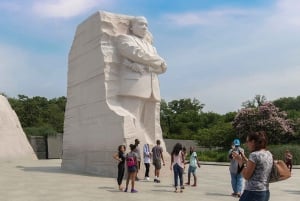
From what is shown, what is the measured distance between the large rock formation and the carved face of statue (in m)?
11.6

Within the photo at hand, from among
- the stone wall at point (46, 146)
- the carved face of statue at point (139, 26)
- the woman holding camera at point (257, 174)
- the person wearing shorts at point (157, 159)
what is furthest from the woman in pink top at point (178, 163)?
the stone wall at point (46, 146)

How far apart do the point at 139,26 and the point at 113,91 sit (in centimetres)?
265

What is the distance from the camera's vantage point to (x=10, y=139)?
2455 centimetres

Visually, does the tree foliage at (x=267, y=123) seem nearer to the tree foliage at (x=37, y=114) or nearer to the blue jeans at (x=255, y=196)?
the tree foliage at (x=37, y=114)

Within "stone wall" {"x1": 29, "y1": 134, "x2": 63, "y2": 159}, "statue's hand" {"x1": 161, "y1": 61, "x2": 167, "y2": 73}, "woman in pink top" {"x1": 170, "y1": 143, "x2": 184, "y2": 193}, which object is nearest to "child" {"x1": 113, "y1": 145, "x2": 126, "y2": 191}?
"woman in pink top" {"x1": 170, "y1": 143, "x2": 184, "y2": 193}

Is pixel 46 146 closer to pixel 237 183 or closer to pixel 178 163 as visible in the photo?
pixel 178 163

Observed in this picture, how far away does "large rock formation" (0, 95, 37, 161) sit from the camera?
23789mm

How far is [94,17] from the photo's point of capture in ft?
53.2

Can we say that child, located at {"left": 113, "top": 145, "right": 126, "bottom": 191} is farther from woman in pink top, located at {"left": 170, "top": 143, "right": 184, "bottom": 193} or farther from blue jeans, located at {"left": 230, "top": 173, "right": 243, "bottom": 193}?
blue jeans, located at {"left": 230, "top": 173, "right": 243, "bottom": 193}

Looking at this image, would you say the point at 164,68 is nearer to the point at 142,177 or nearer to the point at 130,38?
the point at 130,38

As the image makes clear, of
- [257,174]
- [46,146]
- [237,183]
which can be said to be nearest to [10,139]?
[46,146]

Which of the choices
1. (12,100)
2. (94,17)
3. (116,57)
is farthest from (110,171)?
(12,100)

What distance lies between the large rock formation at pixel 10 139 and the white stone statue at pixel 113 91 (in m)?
8.24

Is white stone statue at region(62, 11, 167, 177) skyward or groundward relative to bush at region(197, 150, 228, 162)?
skyward
